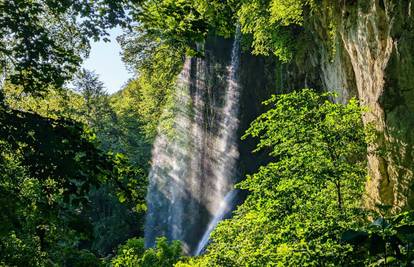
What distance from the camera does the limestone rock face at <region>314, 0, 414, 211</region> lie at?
891cm

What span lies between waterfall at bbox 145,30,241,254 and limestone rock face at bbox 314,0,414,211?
550 inches

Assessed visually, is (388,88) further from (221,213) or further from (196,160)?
(196,160)

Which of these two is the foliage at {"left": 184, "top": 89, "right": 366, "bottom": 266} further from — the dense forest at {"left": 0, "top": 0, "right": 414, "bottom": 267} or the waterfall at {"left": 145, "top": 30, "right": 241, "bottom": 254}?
the waterfall at {"left": 145, "top": 30, "right": 241, "bottom": 254}

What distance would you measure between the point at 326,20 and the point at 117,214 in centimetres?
2483

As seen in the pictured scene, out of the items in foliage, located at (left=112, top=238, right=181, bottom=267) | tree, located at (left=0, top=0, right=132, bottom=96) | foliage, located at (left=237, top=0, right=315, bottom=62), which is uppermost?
foliage, located at (left=237, top=0, right=315, bottom=62)

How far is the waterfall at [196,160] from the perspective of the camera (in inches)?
989

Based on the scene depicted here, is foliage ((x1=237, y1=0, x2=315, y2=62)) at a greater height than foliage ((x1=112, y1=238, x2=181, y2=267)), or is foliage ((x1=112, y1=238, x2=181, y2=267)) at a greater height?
foliage ((x1=237, y1=0, x2=315, y2=62))

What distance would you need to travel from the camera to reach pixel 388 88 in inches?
375

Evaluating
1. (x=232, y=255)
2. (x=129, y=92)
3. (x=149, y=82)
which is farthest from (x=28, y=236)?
(x=129, y=92)

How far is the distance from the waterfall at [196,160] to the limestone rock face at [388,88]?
14.0 metres

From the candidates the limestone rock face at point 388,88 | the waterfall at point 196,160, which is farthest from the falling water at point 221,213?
the limestone rock face at point 388,88

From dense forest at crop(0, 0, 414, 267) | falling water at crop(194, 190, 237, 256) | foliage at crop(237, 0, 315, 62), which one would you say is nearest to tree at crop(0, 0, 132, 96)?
dense forest at crop(0, 0, 414, 267)

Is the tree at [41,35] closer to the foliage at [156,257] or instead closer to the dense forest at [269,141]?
the dense forest at [269,141]

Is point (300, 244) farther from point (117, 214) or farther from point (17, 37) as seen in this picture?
point (117, 214)
